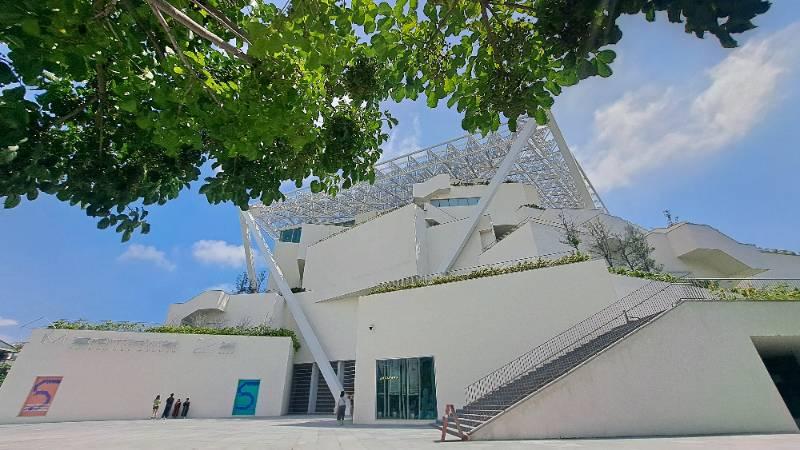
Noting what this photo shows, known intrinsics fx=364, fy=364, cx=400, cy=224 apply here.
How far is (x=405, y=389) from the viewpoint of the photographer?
48.6ft

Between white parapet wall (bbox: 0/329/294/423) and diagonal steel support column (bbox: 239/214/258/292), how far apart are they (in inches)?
570

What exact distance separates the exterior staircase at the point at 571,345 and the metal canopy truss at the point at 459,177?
21.5m

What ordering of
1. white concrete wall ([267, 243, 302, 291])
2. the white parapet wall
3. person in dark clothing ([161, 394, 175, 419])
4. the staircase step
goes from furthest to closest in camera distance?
white concrete wall ([267, 243, 302, 291]) → person in dark clothing ([161, 394, 175, 419]) → the white parapet wall → the staircase step

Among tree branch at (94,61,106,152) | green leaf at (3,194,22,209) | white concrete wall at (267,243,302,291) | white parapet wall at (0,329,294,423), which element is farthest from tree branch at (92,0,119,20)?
white concrete wall at (267,243,302,291)

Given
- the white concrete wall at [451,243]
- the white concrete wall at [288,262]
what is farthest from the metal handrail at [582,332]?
the white concrete wall at [288,262]

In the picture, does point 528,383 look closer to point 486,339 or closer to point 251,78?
point 486,339

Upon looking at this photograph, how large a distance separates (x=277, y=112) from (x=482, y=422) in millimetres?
8582

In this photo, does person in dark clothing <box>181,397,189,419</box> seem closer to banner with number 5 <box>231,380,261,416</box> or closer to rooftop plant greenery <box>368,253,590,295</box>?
banner with number 5 <box>231,380,261,416</box>

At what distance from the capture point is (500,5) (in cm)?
352

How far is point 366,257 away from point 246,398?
33.6 ft

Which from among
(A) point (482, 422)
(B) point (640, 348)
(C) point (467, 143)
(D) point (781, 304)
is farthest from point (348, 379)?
(C) point (467, 143)

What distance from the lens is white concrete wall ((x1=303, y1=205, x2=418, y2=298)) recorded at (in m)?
22.3

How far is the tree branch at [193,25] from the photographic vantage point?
9.33ft

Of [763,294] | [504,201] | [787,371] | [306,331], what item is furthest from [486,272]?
[504,201]
